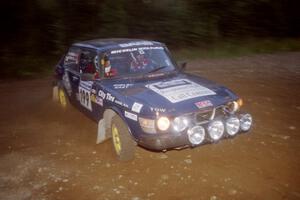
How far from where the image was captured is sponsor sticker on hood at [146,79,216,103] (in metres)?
5.29

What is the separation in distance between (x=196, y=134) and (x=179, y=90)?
81cm

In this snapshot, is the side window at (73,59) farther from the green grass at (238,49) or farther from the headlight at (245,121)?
the green grass at (238,49)

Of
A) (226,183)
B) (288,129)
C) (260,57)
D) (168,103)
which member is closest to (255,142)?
(288,129)

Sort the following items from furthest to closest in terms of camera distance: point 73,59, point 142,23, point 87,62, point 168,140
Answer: point 142,23 → point 73,59 → point 87,62 → point 168,140

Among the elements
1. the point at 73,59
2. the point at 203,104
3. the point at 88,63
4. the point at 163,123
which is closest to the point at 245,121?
the point at 203,104

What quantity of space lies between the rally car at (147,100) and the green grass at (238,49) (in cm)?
908

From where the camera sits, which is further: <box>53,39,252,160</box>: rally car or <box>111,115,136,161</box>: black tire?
<box>111,115,136,161</box>: black tire

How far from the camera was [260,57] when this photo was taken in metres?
15.4

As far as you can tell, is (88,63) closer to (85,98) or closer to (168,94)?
(85,98)

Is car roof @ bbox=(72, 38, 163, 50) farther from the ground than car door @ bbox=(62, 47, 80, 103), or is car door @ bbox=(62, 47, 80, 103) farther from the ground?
car roof @ bbox=(72, 38, 163, 50)

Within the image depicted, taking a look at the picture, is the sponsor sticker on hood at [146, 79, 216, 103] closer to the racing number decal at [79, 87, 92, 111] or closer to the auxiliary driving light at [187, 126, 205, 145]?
the auxiliary driving light at [187, 126, 205, 145]

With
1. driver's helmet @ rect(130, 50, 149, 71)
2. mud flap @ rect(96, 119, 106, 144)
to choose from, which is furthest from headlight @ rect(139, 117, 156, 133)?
driver's helmet @ rect(130, 50, 149, 71)

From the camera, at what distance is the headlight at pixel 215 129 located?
5.13 m

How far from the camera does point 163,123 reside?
16.3ft
